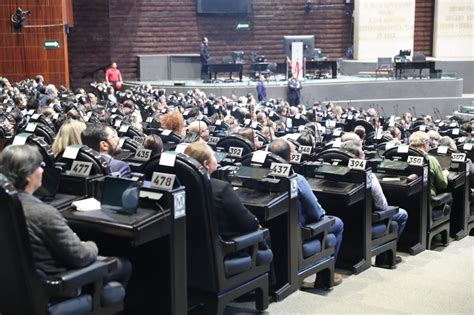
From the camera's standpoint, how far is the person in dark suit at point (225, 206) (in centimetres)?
358

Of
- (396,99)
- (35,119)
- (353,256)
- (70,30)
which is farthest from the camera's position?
(70,30)

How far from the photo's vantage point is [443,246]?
597 centimetres

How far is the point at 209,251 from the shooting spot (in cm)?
352

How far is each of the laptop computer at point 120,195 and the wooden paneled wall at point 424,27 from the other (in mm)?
23497

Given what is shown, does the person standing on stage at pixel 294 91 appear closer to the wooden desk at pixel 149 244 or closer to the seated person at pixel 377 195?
the seated person at pixel 377 195

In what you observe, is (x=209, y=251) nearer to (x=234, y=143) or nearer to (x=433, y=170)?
(x=234, y=143)

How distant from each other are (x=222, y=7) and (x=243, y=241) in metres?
19.7

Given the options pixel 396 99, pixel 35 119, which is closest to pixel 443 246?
pixel 35 119

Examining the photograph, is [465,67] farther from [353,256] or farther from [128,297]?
[128,297]

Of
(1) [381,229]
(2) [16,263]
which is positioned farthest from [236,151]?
(2) [16,263]

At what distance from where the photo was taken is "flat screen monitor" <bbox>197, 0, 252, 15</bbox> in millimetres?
22328

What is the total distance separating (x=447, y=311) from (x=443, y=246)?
1972mm

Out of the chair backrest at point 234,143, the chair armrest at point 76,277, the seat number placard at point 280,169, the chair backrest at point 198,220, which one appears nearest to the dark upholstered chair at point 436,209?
the chair backrest at point 234,143

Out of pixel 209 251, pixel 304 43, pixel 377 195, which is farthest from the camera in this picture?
pixel 304 43
